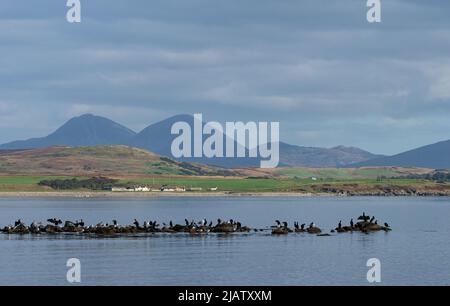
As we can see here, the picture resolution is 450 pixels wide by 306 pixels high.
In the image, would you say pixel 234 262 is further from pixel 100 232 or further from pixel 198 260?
pixel 100 232

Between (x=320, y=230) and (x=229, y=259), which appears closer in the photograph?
(x=229, y=259)

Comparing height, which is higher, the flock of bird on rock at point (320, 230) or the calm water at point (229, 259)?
the flock of bird on rock at point (320, 230)

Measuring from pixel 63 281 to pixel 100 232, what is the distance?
124ft

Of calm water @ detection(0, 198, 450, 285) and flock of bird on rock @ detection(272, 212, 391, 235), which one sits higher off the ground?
flock of bird on rock @ detection(272, 212, 391, 235)

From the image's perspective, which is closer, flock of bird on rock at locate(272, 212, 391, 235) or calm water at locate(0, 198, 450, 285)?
calm water at locate(0, 198, 450, 285)

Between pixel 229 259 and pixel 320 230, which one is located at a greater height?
pixel 320 230

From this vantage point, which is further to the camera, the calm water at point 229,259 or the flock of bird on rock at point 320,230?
the flock of bird on rock at point 320,230
